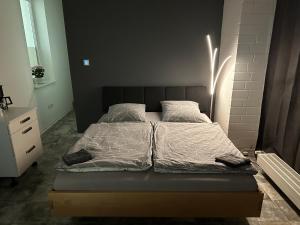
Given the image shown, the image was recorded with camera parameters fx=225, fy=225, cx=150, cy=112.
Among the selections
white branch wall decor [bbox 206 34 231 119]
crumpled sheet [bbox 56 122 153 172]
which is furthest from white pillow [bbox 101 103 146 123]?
white branch wall decor [bbox 206 34 231 119]

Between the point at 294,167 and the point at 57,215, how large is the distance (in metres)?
2.31

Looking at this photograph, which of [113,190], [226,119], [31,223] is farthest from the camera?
[226,119]

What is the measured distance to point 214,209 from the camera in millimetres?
1819

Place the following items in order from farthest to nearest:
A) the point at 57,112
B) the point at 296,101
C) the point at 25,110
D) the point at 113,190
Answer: the point at 57,112, the point at 25,110, the point at 296,101, the point at 113,190

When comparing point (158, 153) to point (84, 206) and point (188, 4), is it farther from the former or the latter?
point (188, 4)

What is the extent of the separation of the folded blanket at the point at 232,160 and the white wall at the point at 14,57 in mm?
2795

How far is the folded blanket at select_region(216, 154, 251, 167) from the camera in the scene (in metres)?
1.82

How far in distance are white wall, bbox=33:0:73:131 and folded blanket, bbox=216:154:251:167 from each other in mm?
3225

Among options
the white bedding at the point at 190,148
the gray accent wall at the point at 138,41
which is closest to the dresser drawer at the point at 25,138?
the gray accent wall at the point at 138,41

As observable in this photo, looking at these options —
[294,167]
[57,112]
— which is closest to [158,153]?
[294,167]

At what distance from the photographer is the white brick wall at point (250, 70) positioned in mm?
2705

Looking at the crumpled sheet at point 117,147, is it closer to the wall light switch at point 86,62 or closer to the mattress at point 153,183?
the mattress at point 153,183

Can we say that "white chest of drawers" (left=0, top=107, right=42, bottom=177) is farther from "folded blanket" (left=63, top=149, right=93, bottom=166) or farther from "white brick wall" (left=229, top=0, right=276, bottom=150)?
"white brick wall" (left=229, top=0, right=276, bottom=150)

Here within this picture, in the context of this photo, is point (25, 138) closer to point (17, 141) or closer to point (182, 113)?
point (17, 141)
